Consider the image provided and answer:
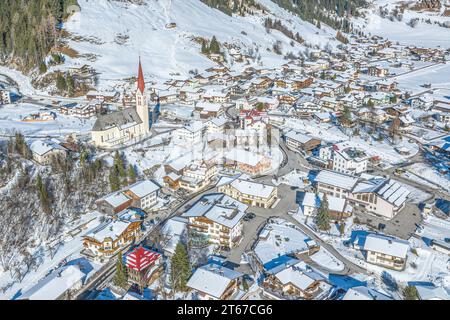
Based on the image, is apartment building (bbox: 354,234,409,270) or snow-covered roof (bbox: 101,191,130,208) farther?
snow-covered roof (bbox: 101,191,130,208)

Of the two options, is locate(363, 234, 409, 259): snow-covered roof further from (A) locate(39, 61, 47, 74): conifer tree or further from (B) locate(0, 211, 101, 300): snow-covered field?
(A) locate(39, 61, 47, 74): conifer tree

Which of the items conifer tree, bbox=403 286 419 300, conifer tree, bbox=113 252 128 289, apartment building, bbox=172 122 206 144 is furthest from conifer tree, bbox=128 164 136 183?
conifer tree, bbox=403 286 419 300

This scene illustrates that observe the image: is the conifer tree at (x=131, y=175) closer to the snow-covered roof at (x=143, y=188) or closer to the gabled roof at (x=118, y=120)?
the snow-covered roof at (x=143, y=188)

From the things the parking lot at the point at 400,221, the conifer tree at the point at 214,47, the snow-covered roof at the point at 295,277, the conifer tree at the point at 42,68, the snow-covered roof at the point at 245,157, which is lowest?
the parking lot at the point at 400,221

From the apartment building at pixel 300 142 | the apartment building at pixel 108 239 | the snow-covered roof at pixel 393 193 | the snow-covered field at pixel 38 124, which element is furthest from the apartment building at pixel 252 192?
the snow-covered field at pixel 38 124
